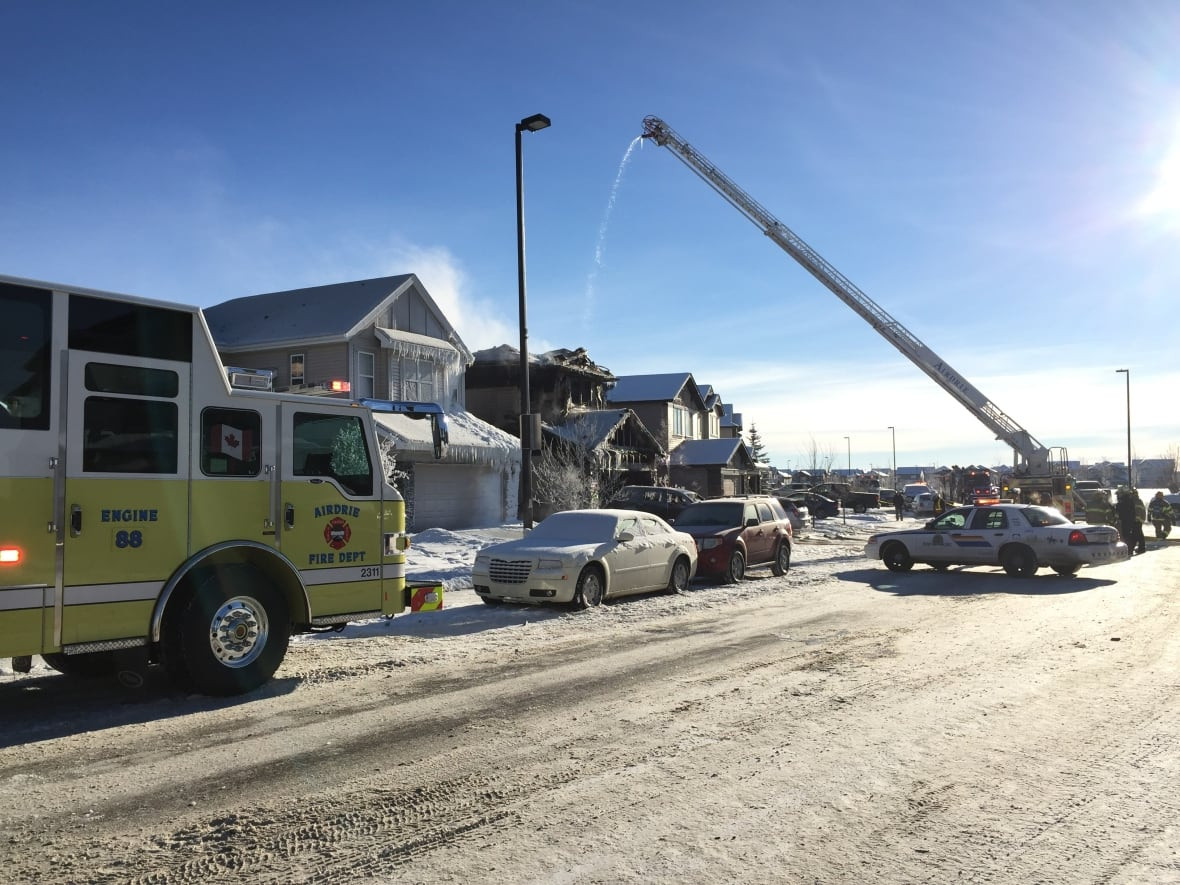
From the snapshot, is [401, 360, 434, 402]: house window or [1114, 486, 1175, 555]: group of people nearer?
[1114, 486, 1175, 555]: group of people

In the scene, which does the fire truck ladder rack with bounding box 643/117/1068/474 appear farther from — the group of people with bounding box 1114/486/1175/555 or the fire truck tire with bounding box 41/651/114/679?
the fire truck tire with bounding box 41/651/114/679

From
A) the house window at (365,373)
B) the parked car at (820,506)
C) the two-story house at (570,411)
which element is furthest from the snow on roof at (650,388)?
the house window at (365,373)

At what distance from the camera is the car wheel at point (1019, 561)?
58.4ft

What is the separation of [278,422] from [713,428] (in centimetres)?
5918

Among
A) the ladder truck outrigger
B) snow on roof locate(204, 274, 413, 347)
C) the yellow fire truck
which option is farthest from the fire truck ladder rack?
the yellow fire truck

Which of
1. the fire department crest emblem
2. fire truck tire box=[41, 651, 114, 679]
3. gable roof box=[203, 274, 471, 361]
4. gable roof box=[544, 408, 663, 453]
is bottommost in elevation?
fire truck tire box=[41, 651, 114, 679]

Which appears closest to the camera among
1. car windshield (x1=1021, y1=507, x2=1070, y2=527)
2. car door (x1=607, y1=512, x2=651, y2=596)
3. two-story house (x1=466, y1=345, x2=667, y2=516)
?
car door (x1=607, y1=512, x2=651, y2=596)

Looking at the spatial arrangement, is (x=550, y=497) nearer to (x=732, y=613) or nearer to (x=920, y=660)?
(x=732, y=613)

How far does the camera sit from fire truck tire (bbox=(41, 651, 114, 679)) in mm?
7785

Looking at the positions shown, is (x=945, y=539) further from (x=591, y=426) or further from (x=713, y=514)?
(x=591, y=426)

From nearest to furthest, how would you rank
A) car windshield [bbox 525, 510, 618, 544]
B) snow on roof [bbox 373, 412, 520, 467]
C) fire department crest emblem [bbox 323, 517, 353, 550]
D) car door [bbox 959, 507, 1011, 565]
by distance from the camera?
fire department crest emblem [bbox 323, 517, 353, 550]
car windshield [bbox 525, 510, 618, 544]
car door [bbox 959, 507, 1011, 565]
snow on roof [bbox 373, 412, 520, 467]

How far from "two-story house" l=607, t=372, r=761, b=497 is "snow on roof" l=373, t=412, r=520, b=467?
909 inches

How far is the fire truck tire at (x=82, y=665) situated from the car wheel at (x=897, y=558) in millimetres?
15714

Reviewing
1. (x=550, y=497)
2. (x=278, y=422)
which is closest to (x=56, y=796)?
(x=278, y=422)
